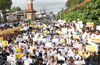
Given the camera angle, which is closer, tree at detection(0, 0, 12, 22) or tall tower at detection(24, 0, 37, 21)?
tree at detection(0, 0, 12, 22)

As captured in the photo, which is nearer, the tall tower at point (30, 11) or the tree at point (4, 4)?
the tree at point (4, 4)

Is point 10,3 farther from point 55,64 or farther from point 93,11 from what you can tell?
point 55,64

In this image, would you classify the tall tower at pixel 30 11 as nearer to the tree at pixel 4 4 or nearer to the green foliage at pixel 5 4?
the green foliage at pixel 5 4

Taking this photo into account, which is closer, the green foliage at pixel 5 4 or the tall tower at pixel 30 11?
the green foliage at pixel 5 4

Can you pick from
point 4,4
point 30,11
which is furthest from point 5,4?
point 30,11

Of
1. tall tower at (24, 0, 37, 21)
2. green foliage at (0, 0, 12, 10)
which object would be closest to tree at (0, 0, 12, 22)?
green foliage at (0, 0, 12, 10)

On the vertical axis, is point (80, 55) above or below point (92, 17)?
below

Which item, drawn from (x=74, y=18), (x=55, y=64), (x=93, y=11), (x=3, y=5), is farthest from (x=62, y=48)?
(x=3, y=5)

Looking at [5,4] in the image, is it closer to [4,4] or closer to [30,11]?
[4,4]

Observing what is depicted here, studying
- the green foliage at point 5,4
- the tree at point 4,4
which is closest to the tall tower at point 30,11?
the green foliage at point 5,4

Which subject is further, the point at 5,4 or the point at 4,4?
the point at 5,4

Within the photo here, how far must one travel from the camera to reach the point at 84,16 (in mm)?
13453

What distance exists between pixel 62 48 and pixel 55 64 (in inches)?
81.1

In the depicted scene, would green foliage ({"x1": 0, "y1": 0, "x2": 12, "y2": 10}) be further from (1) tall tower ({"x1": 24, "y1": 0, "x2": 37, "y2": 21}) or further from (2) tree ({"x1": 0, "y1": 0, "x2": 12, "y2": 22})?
(1) tall tower ({"x1": 24, "y1": 0, "x2": 37, "y2": 21})
